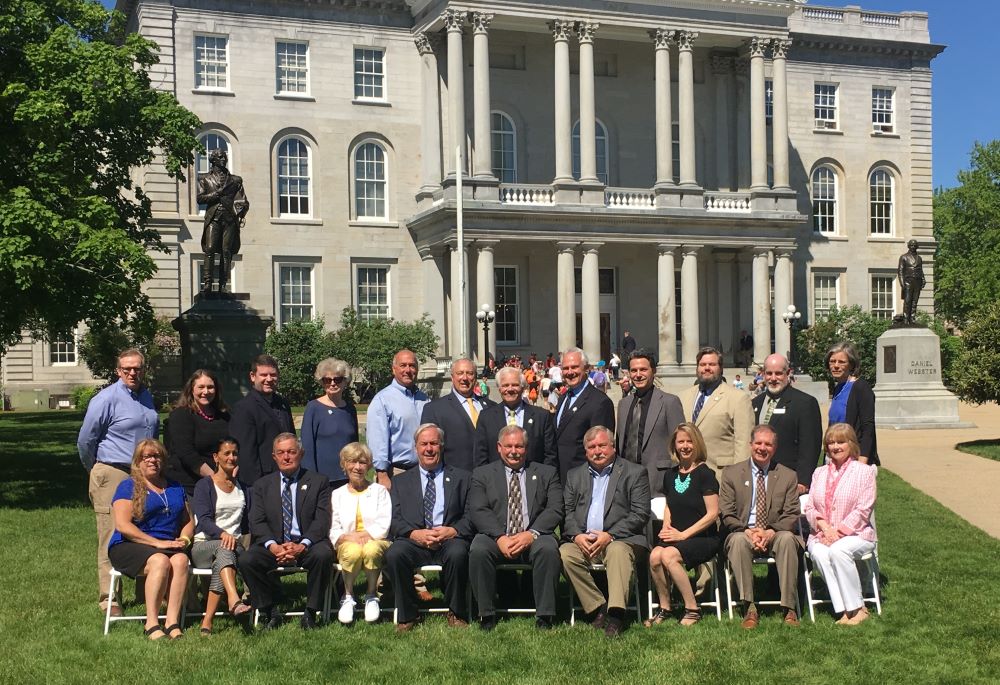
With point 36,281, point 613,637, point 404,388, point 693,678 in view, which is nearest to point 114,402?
point 404,388

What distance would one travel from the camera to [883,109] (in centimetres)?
5412

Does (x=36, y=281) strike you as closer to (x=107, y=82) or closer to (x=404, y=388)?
(x=107, y=82)

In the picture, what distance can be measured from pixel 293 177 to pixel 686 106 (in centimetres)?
1580

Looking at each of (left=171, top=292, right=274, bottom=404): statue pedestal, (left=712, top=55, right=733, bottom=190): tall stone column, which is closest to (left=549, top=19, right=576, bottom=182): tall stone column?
(left=712, top=55, right=733, bottom=190): tall stone column

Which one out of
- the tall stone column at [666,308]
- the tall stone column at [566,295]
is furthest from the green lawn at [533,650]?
the tall stone column at [666,308]

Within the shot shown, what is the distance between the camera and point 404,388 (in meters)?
11.0

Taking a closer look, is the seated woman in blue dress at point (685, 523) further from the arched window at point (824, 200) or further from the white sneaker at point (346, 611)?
the arched window at point (824, 200)

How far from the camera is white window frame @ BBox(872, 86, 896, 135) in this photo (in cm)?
5403

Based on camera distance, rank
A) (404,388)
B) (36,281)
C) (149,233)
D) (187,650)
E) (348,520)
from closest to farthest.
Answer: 1. (187,650)
2. (348,520)
3. (404,388)
4. (36,281)
5. (149,233)

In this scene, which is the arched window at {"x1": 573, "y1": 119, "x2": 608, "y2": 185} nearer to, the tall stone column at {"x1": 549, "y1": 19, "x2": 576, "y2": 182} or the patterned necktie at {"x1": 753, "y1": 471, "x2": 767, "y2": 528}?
the tall stone column at {"x1": 549, "y1": 19, "x2": 576, "y2": 182}

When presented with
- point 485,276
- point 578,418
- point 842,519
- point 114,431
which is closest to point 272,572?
point 114,431

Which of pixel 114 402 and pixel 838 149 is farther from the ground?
pixel 838 149

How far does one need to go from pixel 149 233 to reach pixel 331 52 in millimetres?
23772

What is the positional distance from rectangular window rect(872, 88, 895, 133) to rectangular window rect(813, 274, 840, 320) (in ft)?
24.9
